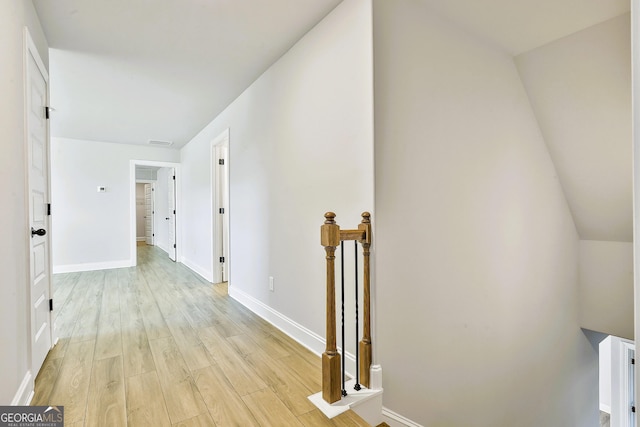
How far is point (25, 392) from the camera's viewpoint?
1.54 m

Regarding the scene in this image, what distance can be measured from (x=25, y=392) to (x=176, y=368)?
2.41 ft

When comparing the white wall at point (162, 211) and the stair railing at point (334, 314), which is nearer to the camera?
the stair railing at point (334, 314)

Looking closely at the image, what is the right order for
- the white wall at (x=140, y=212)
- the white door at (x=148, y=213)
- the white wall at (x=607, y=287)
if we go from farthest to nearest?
the white wall at (x=140, y=212) → the white door at (x=148, y=213) → the white wall at (x=607, y=287)

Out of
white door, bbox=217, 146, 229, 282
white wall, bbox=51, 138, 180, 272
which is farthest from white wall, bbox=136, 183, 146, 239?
white door, bbox=217, 146, 229, 282

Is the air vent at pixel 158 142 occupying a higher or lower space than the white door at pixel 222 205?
higher

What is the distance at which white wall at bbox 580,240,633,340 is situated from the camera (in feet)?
10.8

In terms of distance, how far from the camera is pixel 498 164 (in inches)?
101

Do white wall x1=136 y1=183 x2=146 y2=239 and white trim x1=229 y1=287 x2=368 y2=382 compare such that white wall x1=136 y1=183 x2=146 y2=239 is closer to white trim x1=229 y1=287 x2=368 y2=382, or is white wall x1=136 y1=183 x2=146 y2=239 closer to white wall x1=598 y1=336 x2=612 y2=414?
white trim x1=229 y1=287 x2=368 y2=382

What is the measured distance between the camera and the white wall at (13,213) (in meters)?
1.33

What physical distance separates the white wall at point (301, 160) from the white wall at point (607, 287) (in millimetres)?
3504

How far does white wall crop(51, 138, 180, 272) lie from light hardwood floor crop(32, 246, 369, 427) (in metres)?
2.30

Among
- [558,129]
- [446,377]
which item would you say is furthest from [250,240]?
[558,129]

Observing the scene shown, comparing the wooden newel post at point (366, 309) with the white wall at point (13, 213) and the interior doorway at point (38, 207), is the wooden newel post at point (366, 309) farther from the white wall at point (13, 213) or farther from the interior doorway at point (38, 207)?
the interior doorway at point (38, 207)

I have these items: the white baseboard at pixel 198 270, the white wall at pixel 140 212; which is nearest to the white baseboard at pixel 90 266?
the white baseboard at pixel 198 270
